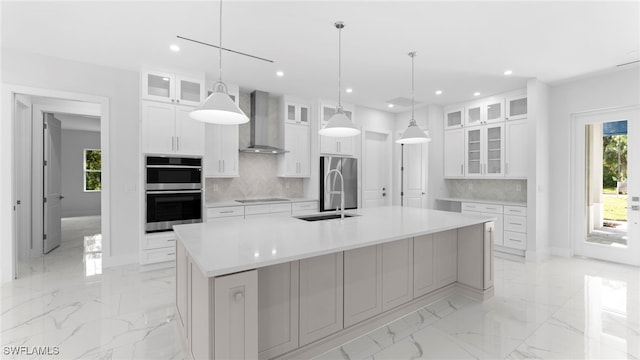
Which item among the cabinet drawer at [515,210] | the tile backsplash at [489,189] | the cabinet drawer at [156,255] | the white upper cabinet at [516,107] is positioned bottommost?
the cabinet drawer at [156,255]

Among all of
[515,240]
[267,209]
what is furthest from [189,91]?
[515,240]

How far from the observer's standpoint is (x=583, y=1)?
250cm

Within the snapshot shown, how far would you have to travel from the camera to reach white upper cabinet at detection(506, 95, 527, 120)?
482cm

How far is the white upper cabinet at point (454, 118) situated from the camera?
18.9 feet

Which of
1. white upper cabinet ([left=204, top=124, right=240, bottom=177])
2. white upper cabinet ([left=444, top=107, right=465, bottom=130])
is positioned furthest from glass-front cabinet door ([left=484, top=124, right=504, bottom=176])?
white upper cabinet ([left=204, top=124, right=240, bottom=177])

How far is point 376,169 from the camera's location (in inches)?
258

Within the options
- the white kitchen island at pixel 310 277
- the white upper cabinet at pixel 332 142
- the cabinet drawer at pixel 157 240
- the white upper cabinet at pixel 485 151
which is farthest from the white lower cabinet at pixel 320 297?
the white upper cabinet at pixel 485 151

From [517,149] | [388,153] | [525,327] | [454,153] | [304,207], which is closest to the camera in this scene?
[525,327]

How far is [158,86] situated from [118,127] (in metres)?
0.84

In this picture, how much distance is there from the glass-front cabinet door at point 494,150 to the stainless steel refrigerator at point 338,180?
7.89ft

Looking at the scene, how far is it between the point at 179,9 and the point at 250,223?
2.02 metres

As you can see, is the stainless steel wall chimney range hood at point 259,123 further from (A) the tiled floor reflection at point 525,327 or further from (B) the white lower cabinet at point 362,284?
(A) the tiled floor reflection at point 525,327

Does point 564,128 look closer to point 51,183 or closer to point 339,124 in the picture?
point 339,124

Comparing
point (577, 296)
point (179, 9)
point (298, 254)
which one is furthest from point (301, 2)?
point (577, 296)
